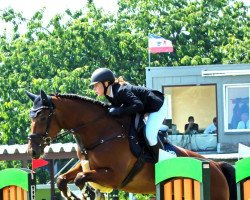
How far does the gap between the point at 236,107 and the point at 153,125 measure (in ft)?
53.3

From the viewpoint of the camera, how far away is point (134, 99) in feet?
36.9

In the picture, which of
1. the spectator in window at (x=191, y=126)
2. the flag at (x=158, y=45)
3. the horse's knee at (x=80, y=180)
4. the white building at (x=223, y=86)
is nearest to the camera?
the horse's knee at (x=80, y=180)

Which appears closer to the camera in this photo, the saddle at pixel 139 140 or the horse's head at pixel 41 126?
the horse's head at pixel 41 126

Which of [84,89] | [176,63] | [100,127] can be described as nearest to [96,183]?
[100,127]

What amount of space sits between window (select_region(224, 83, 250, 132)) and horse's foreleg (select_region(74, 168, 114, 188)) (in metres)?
16.5

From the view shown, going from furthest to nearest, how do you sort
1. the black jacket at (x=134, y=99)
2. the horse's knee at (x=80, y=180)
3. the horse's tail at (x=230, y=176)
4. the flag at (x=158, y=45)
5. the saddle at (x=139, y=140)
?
the flag at (x=158, y=45)
the horse's tail at (x=230, y=176)
the saddle at (x=139, y=140)
the black jacket at (x=134, y=99)
the horse's knee at (x=80, y=180)

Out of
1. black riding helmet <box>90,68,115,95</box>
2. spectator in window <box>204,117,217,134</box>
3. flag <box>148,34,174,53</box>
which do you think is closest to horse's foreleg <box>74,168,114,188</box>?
A: black riding helmet <box>90,68,115,95</box>

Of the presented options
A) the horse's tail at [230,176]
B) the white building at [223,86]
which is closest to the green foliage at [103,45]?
the white building at [223,86]

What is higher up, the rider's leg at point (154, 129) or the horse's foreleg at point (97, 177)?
the rider's leg at point (154, 129)

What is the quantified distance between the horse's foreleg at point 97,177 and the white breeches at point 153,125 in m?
0.60

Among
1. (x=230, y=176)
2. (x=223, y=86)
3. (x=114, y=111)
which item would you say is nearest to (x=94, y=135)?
(x=114, y=111)

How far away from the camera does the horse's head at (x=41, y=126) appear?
11.3m

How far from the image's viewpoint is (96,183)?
11.2 meters

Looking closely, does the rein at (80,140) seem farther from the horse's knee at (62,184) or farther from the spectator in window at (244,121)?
the spectator in window at (244,121)
